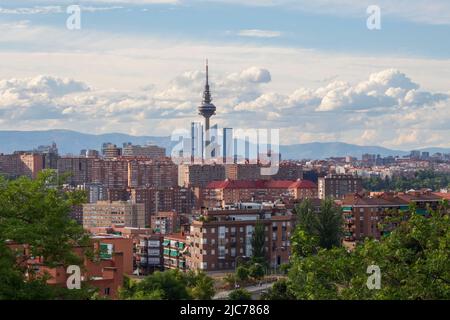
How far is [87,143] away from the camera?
10669cm

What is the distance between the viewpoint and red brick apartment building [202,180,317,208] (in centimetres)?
5159

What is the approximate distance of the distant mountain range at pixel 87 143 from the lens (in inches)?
3880

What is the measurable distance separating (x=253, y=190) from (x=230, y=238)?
26.2 meters

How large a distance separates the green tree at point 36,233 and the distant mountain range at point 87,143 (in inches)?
3280

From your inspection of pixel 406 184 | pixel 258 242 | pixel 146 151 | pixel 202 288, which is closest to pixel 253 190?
pixel 406 184

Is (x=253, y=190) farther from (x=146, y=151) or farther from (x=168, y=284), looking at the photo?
(x=146, y=151)

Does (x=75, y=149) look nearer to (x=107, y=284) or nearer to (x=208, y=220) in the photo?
(x=208, y=220)

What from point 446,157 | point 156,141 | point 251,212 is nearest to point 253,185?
point 251,212

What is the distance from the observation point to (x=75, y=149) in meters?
103

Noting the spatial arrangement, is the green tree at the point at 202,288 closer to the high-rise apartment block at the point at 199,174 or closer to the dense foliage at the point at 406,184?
the high-rise apartment block at the point at 199,174

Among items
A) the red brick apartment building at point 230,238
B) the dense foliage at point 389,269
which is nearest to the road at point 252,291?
the red brick apartment building at point 230,238

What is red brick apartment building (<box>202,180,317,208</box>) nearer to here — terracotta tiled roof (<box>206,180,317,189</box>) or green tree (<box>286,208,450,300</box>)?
terracotta tiled roof (<box>206,180,317,189</box>)

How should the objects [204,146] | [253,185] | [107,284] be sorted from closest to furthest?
1. [107,284]
2. [253,185]
3. [204,146]

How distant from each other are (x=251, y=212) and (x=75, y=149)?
7645 cm
